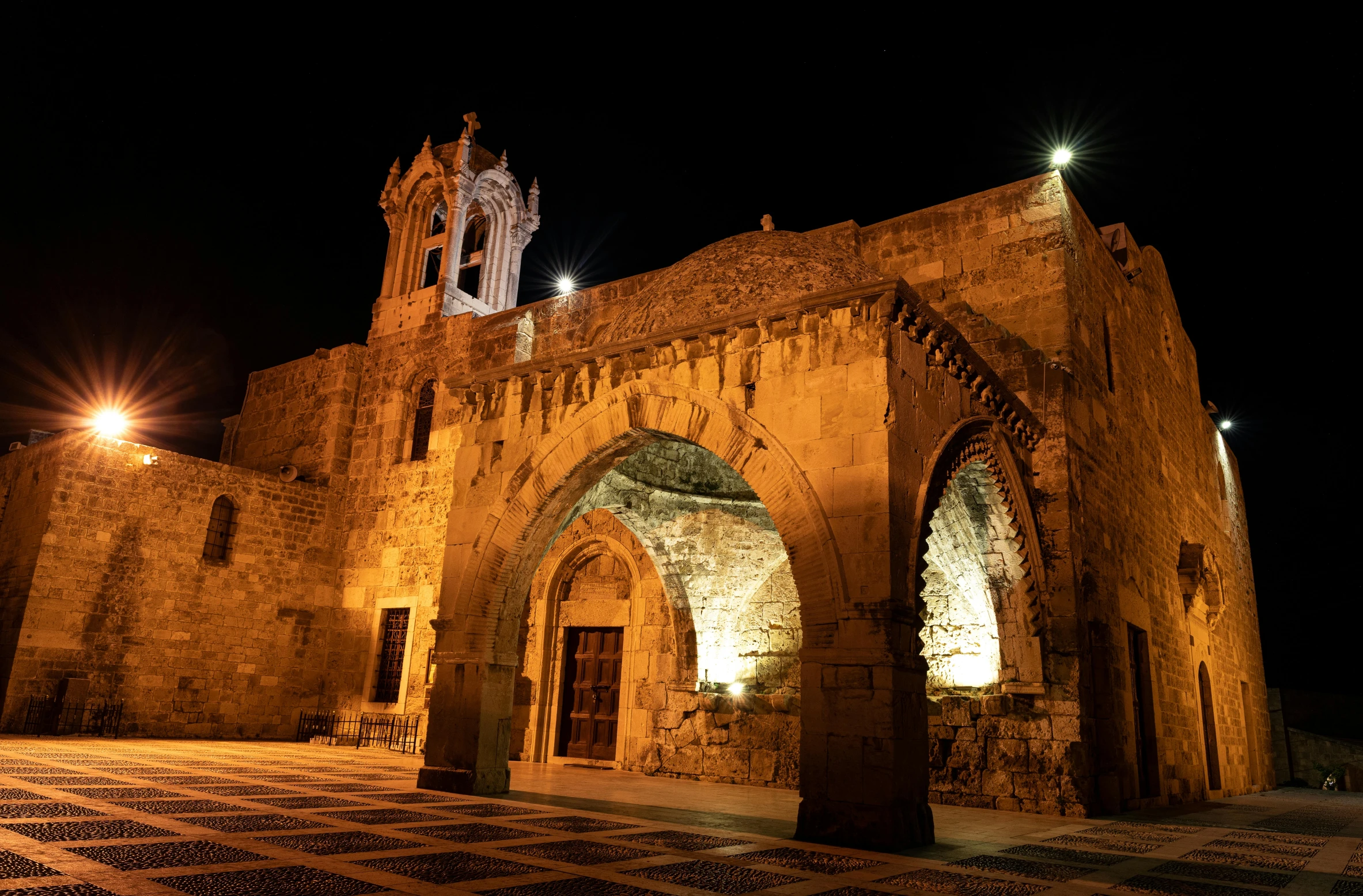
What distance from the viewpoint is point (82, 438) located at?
14289mm

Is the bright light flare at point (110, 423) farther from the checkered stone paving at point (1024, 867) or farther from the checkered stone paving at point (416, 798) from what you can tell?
the checkered stone paving at point (1024, 867)

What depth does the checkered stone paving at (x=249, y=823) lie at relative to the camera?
529 centimetres

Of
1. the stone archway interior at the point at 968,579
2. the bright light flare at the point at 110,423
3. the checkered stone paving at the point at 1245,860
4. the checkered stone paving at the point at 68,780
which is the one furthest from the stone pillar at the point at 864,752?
the bright light flare at the point at 110,423

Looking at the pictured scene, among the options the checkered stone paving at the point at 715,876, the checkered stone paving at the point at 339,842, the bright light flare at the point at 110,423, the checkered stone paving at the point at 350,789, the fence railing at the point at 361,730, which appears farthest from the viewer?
the bright light flare at the point at 110,423

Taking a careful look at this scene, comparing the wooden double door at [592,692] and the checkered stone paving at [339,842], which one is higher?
the wooden double door at [592,692]

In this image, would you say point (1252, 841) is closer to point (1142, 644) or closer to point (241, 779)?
point (1142, 644)

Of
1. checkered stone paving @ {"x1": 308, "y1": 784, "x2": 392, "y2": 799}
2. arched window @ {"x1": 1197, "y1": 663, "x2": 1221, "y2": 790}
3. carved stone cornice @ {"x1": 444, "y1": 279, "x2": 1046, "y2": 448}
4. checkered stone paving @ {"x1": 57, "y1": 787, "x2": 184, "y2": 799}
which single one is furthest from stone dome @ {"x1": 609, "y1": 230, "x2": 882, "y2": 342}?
arched window @ {"x1": 1197, "y1": 663, "x2": 1221, "y2": 790}

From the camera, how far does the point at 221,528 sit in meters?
16.0

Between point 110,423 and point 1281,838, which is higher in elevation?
point 110,423

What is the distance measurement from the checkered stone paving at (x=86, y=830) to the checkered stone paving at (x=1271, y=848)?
24.2 ft

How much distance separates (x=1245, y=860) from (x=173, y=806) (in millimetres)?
7409

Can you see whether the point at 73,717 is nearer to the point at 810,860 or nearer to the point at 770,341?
the point at 770,341

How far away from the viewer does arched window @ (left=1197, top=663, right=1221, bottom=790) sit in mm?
14080

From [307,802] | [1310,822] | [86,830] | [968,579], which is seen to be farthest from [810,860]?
[1310,822]
